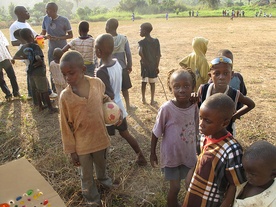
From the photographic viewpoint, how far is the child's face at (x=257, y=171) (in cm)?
130

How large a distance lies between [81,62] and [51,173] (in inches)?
54.7

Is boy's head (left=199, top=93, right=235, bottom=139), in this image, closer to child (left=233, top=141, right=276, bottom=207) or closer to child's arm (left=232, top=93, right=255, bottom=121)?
child (left=233, top=141, right=276, bottom=207)

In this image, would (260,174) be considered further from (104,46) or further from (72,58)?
(104,46)

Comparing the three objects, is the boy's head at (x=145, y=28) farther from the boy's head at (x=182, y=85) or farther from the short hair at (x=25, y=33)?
the boy's head at (x=182, y=85)

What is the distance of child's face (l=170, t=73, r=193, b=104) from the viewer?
1929mm

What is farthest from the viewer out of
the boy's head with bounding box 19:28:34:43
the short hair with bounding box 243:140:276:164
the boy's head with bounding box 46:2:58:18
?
the boy's head with bounding box 46:2:58:18

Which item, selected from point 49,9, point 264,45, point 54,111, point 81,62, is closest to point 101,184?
point 81,62

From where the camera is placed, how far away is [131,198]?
2479mm

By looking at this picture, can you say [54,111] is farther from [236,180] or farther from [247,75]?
[247,75]

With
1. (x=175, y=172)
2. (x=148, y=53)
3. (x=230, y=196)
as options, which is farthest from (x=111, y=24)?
(x=230, y=196)

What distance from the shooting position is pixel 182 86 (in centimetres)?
194

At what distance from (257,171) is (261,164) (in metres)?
0.04

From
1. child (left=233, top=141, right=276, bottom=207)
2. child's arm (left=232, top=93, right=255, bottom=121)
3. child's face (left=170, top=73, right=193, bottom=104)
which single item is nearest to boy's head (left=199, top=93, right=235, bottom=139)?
child (left=233, top=141, right=276, bottom=207)

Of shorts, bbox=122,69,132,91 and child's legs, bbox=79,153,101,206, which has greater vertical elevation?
shorts, bbox=122,69,132,91
